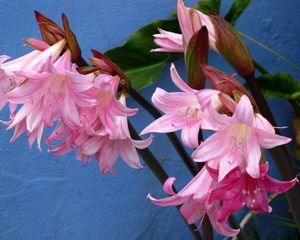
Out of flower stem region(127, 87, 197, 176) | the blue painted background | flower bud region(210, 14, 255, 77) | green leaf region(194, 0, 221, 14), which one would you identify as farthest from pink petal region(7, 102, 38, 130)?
green leaf region(194, 0, 221, 14)

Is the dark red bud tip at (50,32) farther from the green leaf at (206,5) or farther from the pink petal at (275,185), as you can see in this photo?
the green leaf at (206,5)

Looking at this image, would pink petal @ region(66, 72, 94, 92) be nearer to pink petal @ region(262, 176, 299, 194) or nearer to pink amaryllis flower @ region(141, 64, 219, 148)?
pink amaryllis flower @ region(141, 64, 219, 148)

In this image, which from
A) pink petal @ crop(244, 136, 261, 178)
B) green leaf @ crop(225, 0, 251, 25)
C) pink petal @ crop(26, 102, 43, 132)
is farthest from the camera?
green leaf @ crop(225, 0, 251, 25)

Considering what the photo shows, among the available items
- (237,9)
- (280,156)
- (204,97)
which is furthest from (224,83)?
(237,9)

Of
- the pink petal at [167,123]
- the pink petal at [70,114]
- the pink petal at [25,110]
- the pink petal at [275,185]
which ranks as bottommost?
the pink petal at [275,185]

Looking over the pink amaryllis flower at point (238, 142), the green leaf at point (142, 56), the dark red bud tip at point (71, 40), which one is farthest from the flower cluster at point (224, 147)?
the green leaf at point (142, 56)

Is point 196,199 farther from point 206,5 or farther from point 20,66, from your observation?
point 206,5
